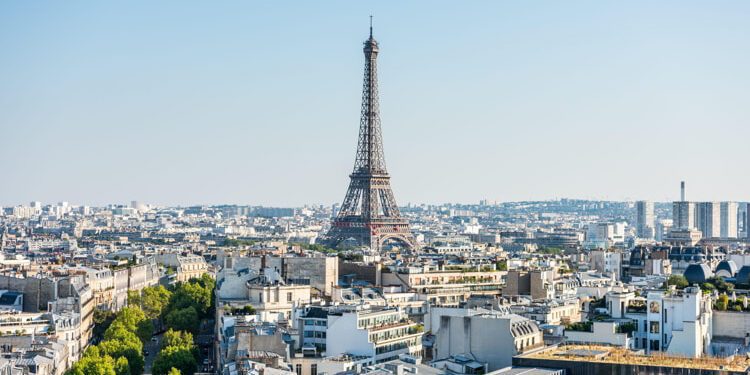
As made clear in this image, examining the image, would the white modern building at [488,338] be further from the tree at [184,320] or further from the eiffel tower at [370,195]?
the eiffel tower at [370,195]

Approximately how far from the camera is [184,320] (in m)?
77.8

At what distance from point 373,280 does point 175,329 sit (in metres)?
12.5

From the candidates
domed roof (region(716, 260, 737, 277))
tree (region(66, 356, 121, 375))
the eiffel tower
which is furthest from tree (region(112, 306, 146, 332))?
the eiffel tower

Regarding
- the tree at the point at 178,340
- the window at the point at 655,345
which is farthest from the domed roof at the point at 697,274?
the window at the point at 655,345

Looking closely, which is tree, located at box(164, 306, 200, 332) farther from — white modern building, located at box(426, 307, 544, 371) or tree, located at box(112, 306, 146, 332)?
white modern building, located at box(426, 307, 544, 371)

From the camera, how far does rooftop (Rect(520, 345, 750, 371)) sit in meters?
37.8

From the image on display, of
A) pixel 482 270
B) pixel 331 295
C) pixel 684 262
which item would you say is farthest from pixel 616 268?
pixel 331 295

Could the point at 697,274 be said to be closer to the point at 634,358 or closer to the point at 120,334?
the point at 120,334

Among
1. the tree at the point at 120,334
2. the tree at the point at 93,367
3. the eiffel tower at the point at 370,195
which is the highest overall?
the eiffel tower at the point at 370,195

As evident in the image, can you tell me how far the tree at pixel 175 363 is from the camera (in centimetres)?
6103

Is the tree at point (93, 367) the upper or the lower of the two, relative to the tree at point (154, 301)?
lower

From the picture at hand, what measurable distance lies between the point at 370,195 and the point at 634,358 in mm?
109666

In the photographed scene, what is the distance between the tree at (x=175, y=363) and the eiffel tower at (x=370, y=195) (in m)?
82.0

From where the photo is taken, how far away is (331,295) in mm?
73188
